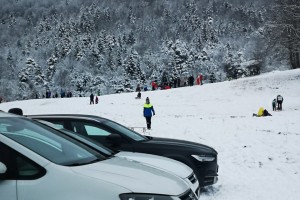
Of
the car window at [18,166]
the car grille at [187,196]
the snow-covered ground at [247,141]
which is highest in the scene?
the car window at [18,166]

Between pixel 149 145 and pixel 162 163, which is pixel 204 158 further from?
A: pixel 162 163

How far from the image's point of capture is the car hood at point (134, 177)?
3.19 metres

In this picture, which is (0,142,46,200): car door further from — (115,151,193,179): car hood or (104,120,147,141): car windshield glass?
(104,120,147,141): car windshield glass

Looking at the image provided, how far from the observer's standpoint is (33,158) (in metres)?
3.16

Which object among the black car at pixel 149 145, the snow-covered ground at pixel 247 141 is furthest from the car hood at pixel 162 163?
the snow-covered ground at pixel 247 141

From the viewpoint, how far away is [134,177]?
3355mm

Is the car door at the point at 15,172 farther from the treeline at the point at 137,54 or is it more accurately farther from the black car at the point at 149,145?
the treeline at the point at 137,54

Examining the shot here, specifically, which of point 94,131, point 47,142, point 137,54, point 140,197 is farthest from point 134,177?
point 137,54

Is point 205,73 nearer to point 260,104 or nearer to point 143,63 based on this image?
point 143,63

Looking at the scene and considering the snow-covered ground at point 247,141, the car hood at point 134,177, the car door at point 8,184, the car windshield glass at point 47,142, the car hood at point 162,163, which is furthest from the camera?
the snow-covered ground at point 247,141

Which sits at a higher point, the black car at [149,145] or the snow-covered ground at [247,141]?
Result: the black car at [149,145]

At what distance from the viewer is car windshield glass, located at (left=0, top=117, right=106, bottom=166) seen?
3436 millimetres

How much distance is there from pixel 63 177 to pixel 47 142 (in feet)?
2.28

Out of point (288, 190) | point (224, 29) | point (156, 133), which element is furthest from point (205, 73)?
point (288, 190)
